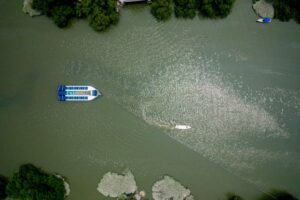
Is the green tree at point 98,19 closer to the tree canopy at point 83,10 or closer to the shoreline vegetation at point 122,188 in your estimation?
the tree canopy at point 83,10

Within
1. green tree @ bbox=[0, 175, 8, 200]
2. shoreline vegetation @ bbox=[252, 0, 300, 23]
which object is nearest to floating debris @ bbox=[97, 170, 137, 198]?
green tree @ bbox=[0, 175, 8, 200]

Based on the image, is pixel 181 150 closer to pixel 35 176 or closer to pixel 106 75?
pixel 106 75

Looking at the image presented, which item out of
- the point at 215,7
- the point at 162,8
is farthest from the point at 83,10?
the point at 215,7

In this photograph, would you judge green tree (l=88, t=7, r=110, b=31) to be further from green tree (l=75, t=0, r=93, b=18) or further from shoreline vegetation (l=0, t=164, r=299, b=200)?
shoreline vegetation (l=0, t=164, r=299, b=200)

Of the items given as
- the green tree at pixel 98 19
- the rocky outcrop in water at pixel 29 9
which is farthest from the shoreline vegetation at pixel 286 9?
the rocky outcrop in water at pixel 29 9

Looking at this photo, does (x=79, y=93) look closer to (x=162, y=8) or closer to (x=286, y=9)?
(x=162, y=8)

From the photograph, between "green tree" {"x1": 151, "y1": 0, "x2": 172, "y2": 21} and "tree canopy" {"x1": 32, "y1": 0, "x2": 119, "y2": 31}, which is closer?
"tree canopy" {"x1": 32, "y1": 0, "x2": 119, "y2": 31}
